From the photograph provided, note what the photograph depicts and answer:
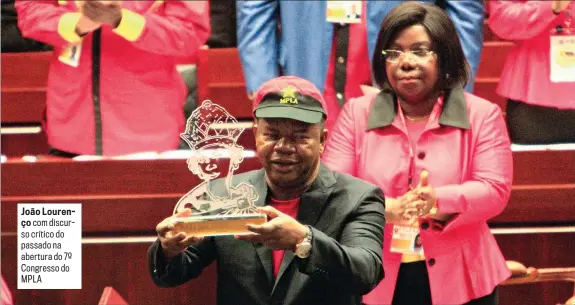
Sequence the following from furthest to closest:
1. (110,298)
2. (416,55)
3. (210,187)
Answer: (110,298)
(416,55)
(210,187)

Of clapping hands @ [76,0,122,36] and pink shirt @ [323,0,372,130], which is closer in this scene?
clapping hands @ [76,0,122,36]

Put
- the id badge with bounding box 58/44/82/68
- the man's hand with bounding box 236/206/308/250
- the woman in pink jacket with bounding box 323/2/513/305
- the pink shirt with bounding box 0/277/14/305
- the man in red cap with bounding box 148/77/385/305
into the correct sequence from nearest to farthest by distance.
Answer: the man's hand with bounding box 236/206/308/250 < the man in red cap with bounding box 148/77/385/305 < the pink shirt with bounding box 0/277/14/305 < the woman in pink jacket with bounding box 323/2/513/305 < the id badge with bounding box 58/44/82/68

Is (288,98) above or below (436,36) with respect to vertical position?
below

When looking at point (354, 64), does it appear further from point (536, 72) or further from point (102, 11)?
point (102, 11)

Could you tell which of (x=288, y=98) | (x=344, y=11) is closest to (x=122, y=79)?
(x=344, y=11)

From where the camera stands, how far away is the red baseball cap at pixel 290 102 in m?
2.02

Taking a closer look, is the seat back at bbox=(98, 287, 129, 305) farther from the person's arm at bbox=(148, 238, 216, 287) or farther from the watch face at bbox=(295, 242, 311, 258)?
the watch face at bbox=(295, 242, 311, 258)

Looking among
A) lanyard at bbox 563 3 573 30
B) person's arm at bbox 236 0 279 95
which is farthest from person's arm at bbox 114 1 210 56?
lanyard at bbox 563 3 573 30

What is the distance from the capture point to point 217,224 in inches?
73.9

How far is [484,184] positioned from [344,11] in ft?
2.84

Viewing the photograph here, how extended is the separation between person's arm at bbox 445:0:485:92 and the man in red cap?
1.06 metres

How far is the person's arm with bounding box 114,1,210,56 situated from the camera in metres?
2.95

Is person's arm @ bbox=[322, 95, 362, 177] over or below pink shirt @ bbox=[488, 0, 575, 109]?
below

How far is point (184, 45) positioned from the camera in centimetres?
304
